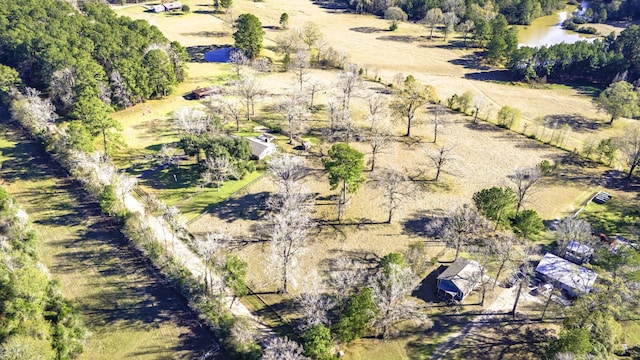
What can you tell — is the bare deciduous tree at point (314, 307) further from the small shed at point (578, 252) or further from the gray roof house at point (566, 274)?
the small shed at point (578, 252)

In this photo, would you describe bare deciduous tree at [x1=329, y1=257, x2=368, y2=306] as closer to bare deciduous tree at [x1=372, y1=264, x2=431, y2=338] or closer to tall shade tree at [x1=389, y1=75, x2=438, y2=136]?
bare deciduous tree at [x1=372, y1=264, x2=431, y2=338]

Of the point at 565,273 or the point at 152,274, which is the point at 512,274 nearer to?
the point at 565,273

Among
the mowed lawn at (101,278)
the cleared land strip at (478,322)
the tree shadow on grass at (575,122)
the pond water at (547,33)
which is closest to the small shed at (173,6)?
the mowed lawn at (101,278)

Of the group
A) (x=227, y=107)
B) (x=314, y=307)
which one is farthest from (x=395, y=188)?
(x=227, y=107)

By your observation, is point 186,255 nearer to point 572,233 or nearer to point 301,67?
point 572,233

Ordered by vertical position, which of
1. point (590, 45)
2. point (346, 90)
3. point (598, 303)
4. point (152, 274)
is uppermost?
point (590, 45)

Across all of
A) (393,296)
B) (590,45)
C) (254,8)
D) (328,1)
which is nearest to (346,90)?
(393,296)

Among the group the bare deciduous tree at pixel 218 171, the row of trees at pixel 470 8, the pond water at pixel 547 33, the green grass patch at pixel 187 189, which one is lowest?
the green grass patch at pixel 187 189
